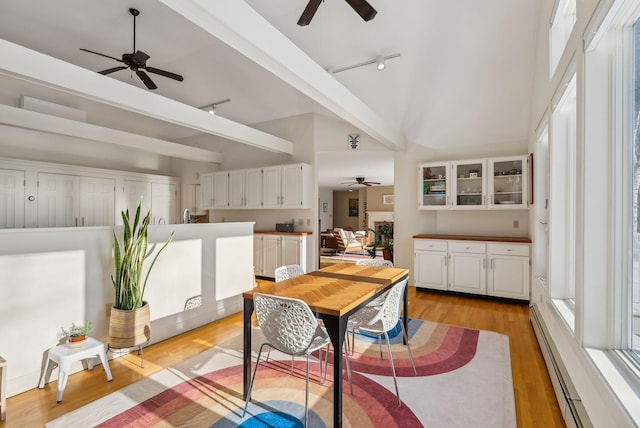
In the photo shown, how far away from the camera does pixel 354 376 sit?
2500mm

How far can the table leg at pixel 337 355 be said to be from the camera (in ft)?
5.71

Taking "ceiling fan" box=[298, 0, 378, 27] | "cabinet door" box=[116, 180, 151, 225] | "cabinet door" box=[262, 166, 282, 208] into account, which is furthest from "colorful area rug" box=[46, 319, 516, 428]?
"cabinet door" box=[116, 180, 151, 225]

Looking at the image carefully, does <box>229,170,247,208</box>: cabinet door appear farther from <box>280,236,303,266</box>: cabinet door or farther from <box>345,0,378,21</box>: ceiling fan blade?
<box>345,0,378,21</box>: ceiling fan blade

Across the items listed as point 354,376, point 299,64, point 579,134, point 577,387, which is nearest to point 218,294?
point 354,376

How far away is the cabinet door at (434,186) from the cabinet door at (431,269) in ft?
2.49

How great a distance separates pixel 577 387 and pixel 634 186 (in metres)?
1.11

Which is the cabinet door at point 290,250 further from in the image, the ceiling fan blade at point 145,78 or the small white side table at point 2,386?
the small white side table at point 2,386

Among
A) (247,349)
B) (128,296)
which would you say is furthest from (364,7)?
(128,296)

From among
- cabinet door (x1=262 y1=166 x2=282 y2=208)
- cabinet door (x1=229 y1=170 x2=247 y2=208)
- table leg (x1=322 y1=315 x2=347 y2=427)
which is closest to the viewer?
table leg (x1=322 y1=315 x2=347 y2=427)

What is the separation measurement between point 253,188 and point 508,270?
4.38 metres

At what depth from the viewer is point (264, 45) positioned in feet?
7.50

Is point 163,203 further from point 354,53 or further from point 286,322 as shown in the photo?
point 286,322

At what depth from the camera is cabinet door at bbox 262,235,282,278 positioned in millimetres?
5938

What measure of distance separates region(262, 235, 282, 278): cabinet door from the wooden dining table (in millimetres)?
2881
